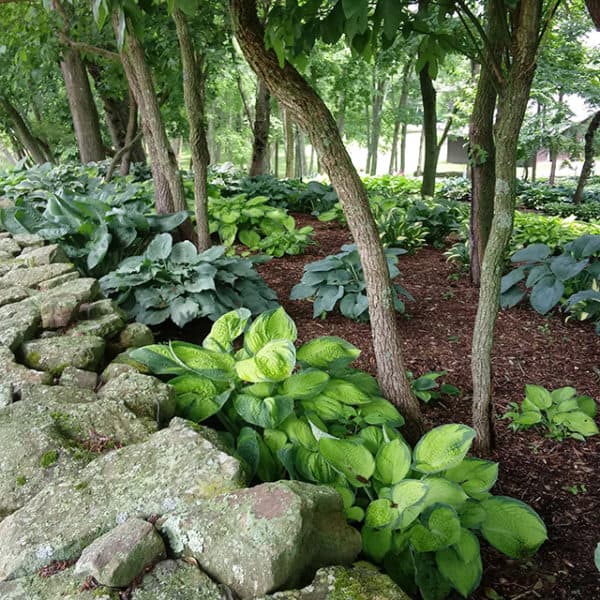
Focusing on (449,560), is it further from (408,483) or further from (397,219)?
(397,219)

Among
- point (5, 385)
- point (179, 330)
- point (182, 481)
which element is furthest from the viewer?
point (179, 330)

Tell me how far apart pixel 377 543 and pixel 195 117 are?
3.55 meters

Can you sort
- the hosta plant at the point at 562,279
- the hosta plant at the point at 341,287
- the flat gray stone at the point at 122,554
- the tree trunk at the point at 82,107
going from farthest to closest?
the tree trunk at the point at 82,107 → the hosta plant at the point at 341,287 → the hosta plant at the point at 562,279 → the flat gray stone at the point at 122,554

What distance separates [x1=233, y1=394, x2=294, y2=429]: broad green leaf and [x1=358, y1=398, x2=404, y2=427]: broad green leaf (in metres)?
0.36

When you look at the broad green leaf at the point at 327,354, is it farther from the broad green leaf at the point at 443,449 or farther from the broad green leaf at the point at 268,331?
the broad green leaf at the point at 443,449

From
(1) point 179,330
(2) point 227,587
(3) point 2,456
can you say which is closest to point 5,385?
(3) point 2,456

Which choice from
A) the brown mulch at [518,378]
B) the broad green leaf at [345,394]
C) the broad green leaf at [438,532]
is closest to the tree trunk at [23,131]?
the brown mulch at [518,378]

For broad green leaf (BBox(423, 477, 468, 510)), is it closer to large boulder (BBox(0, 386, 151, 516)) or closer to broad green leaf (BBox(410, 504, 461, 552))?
broad green leaf (BBox(410, 504, 461, 552))

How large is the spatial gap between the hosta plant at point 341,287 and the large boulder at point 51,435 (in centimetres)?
246

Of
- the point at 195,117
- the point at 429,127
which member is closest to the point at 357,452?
the point at 195,117

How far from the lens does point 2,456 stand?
4.95 ft

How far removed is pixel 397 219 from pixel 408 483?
5164 mm

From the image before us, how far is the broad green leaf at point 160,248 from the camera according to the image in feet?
12.6

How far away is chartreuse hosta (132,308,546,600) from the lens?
1618mm
